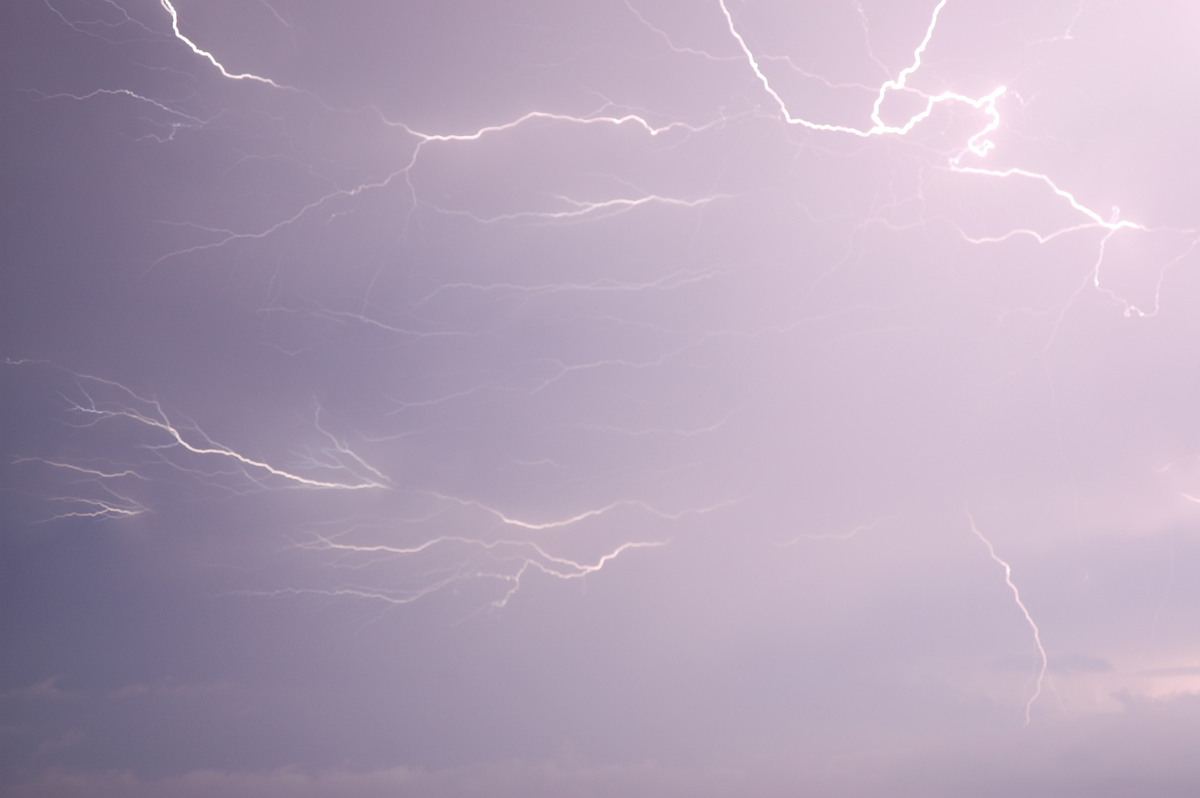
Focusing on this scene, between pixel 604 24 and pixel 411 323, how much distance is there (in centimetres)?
206

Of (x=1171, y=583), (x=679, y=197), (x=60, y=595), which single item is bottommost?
(x=1171, y=583)

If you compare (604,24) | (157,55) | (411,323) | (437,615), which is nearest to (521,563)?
(437,615)

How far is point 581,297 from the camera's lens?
4.00m

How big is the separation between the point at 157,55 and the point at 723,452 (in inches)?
159

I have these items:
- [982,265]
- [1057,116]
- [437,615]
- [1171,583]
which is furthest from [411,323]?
[1171,583]

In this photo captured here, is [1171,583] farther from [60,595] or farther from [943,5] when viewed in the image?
[60,595]

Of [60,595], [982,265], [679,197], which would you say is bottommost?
[60,595]

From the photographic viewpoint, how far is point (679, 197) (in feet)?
13.0

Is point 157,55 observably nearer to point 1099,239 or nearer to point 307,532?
point 307,532

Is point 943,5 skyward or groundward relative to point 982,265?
skyward

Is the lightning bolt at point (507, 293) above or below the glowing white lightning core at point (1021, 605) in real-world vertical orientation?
above

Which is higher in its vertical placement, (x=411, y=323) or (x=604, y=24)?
(x=604, y=24)

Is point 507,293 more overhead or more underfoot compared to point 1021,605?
more overhead

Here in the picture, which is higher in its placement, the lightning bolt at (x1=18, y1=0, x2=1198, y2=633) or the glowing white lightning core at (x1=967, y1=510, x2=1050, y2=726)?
the lightning bolt at (x1=18, y1=0, x2=1198, y2=633)
